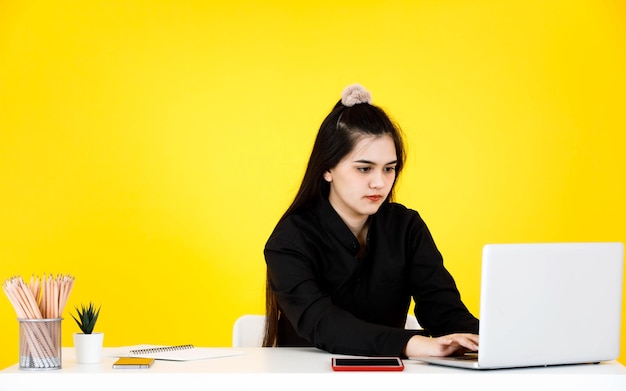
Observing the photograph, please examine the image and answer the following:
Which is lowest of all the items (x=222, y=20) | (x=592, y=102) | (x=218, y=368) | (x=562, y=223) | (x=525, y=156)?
(x=218, y=368)

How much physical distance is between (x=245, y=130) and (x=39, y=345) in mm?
2674

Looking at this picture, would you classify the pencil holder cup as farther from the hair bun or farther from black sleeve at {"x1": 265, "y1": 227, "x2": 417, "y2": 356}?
the hair bun

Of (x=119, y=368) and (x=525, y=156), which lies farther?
(x=525, y=156)

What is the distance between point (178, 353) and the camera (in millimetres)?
2018

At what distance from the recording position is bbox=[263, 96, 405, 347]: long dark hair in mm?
2500

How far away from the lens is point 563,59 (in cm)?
442

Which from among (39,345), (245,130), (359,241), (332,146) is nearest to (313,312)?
(359,241)

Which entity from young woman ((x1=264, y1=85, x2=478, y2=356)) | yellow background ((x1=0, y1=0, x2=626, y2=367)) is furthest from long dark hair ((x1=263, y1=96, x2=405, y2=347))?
yellow background ((x1=0, y1=0, x2=626, y2=367))

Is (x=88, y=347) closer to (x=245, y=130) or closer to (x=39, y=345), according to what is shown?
(x=39, y=345)

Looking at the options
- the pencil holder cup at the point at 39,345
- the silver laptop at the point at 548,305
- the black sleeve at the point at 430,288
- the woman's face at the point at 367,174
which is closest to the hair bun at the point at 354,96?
the woman's face at the point at 367,174

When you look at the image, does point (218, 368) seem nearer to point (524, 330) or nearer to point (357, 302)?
point (524, 330)

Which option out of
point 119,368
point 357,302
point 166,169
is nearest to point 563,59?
point 166,169

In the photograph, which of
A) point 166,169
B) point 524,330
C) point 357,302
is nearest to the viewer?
point 524,330

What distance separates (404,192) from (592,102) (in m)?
1.02
